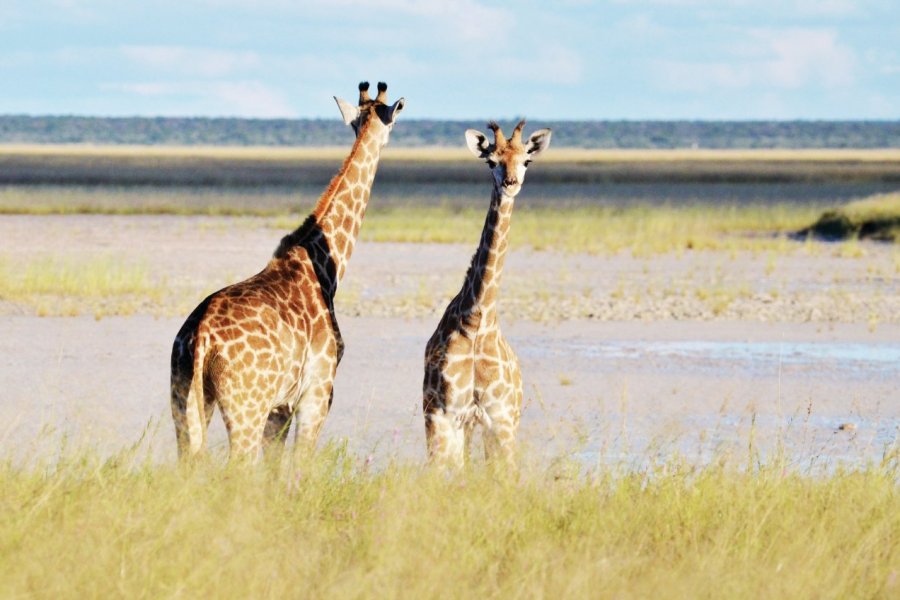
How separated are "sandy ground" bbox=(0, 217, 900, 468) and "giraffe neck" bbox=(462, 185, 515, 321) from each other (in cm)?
82

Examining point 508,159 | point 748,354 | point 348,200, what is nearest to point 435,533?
point 508,159

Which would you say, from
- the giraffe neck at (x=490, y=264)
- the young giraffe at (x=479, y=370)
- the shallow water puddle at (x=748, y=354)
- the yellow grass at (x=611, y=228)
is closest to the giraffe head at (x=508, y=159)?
the young giraffe at (x=479, y=370)

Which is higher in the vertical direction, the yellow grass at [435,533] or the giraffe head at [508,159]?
the giraffe head at [508,159]

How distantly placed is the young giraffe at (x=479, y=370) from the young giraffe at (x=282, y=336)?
61cm

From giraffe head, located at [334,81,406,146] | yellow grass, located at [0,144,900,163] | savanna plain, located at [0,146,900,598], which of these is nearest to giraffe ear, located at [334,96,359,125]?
giraffe head, located at [334,81,406,146]

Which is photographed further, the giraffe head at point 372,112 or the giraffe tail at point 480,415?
the giraffe head at point 372,112

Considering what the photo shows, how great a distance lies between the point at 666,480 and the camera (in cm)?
785

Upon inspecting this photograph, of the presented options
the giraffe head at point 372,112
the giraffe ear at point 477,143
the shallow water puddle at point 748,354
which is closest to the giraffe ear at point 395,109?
the giraffe head at point 372,112

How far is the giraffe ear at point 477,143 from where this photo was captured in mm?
8320

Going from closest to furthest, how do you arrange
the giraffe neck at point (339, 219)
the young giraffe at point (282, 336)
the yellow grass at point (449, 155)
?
the young giraffe at point (282, 336)
the giraffe neck at point (339, 219)
the yellow grass at point (449, 155)

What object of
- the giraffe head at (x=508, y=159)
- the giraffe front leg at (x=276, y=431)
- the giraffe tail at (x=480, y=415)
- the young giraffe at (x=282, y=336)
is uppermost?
the giraffe head at (x=508, y=159)

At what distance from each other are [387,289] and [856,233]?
12010mm

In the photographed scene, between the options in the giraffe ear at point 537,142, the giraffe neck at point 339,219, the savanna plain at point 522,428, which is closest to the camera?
the savanna plain at point 522,428

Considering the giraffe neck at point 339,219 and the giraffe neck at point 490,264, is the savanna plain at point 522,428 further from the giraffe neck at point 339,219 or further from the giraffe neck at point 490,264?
the giraffe neck at point 339,219
